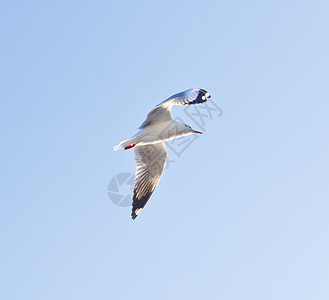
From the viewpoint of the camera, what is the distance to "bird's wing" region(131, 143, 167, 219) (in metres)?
10.4

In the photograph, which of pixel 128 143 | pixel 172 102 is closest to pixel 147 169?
pixel 128 143

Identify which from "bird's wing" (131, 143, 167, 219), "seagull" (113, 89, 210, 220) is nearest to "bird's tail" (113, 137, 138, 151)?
"seagull" (113, 89, 210, 220)

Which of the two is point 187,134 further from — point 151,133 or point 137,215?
point 137,215

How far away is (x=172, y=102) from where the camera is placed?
8.65m

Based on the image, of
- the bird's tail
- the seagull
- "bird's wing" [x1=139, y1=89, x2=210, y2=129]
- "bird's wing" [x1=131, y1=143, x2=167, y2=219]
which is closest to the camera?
"bird's wing" [x1=139, y1=89, x2=210, y2=129]

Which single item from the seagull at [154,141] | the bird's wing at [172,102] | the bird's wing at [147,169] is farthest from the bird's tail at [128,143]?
the bird's wing at [147,169]

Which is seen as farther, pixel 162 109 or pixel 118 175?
pixel 118 175

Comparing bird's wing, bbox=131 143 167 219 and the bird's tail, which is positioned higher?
the bird's tail

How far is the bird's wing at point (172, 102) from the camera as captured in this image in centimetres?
828

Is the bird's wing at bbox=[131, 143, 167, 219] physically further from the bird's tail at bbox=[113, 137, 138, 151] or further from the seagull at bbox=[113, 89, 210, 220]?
the bird's tail at bbox=[113, 137, 138, 151]

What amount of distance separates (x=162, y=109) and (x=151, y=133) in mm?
454

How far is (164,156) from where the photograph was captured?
10.4m

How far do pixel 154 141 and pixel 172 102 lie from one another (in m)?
1.14

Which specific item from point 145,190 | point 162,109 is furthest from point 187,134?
point 145,190
